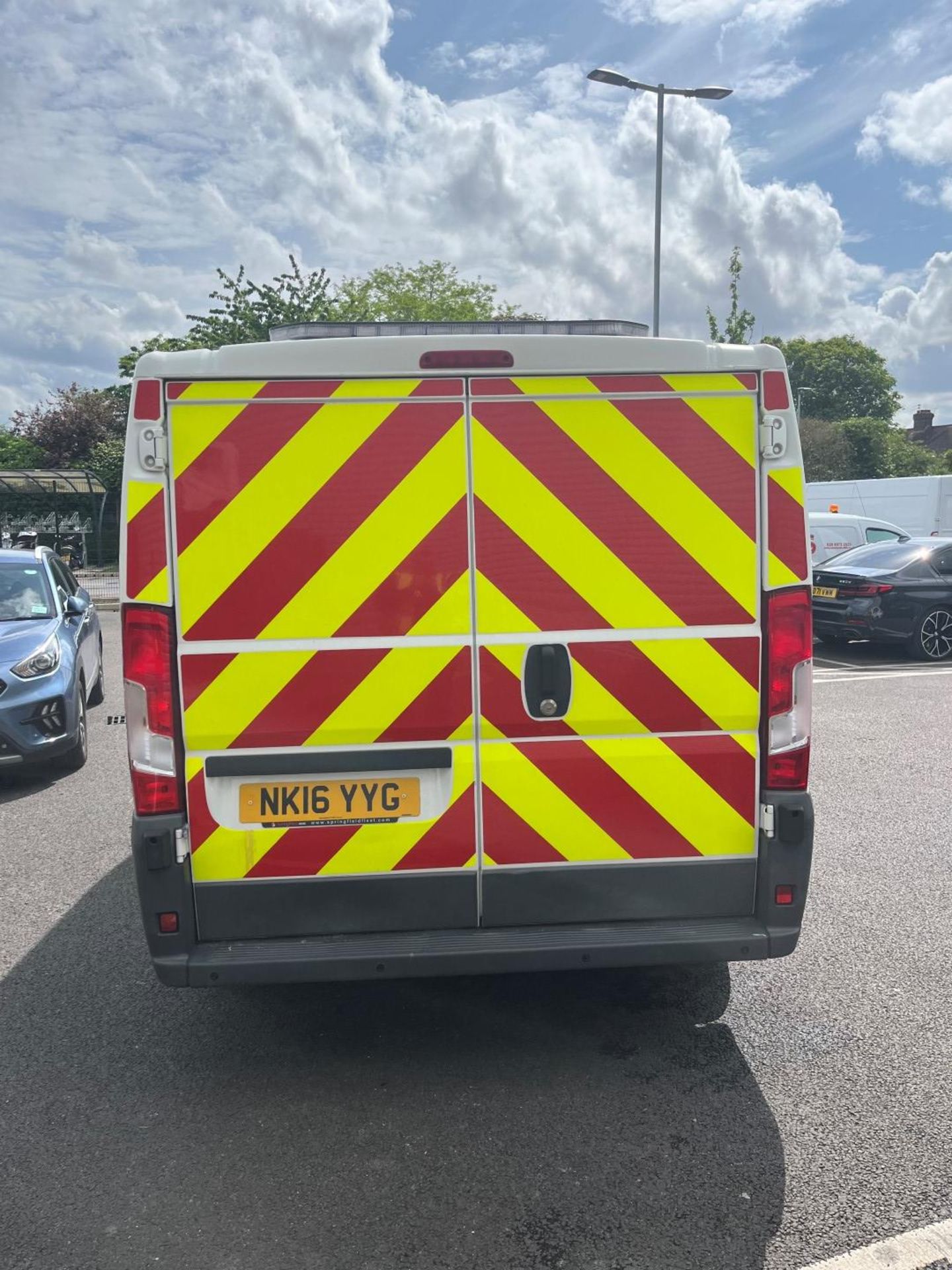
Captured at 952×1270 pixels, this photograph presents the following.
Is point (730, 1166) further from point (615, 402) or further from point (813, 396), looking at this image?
point (813, 396)

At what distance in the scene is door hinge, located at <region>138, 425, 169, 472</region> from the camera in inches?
122

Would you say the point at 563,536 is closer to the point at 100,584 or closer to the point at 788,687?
the point at 788,687

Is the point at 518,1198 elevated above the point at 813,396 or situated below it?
below

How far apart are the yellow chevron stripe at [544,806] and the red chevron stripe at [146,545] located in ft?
3.67

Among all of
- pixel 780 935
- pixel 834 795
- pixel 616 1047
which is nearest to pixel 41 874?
pixel 616 1047

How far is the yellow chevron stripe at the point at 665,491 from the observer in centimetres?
321

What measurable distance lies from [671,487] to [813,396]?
88.5 metres

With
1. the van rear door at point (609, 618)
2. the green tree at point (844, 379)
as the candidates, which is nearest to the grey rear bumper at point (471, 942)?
the van rear door at point (609, 618)

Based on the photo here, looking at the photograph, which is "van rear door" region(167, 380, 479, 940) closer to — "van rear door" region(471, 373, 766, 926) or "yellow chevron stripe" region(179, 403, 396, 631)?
"yellow chevron stripe" region(179, 403, 396, 631)

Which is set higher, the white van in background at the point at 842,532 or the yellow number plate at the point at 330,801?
the yellow number plate at the point at 330,801

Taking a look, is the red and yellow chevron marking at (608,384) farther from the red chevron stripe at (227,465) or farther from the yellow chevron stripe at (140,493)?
the yellow chevron stripe at (140,493)

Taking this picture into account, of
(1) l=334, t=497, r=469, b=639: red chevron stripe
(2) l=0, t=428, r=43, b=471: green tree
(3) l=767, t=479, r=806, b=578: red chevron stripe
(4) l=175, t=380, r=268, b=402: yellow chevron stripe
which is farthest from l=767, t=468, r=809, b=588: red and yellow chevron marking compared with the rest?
(2) l=0, t=428, r=43, b=471: green tree

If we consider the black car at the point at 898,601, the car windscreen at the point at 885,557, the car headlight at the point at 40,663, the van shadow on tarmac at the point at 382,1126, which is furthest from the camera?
the car windscreen at the point at 885,557

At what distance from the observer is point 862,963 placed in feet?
14.1
